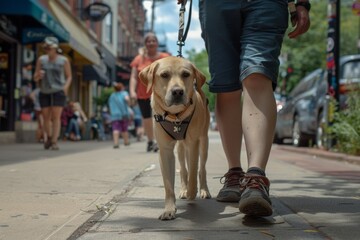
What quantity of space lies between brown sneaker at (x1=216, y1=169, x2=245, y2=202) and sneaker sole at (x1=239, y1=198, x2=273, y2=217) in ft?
2.63

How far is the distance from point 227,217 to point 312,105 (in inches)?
350

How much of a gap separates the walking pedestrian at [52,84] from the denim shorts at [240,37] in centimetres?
683

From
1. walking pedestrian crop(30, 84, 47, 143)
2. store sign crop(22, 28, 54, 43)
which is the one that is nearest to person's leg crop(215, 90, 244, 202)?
walking pedestrian crop(30, 84, 47, 143)

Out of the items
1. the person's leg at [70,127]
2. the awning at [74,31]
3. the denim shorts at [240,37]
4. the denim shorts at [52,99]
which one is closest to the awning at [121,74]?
the awning at [74,31]

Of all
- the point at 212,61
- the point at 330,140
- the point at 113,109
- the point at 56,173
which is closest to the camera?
the point at 212,61

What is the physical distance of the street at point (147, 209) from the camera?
121 inches

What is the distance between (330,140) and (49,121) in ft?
17.2

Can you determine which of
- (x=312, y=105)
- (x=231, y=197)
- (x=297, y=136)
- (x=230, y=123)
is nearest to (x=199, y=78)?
(x=230, y=123)

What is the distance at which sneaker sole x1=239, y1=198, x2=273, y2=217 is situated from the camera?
3.14 m

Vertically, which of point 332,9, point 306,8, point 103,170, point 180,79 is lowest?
point 103,170

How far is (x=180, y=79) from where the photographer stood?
3.65m

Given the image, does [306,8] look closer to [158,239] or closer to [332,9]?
[158,239]

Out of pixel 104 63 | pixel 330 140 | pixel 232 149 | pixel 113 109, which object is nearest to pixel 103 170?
pixel 232 149

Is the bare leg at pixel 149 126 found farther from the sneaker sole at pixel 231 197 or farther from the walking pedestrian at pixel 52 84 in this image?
the sneaker sole at pixel 231 197
